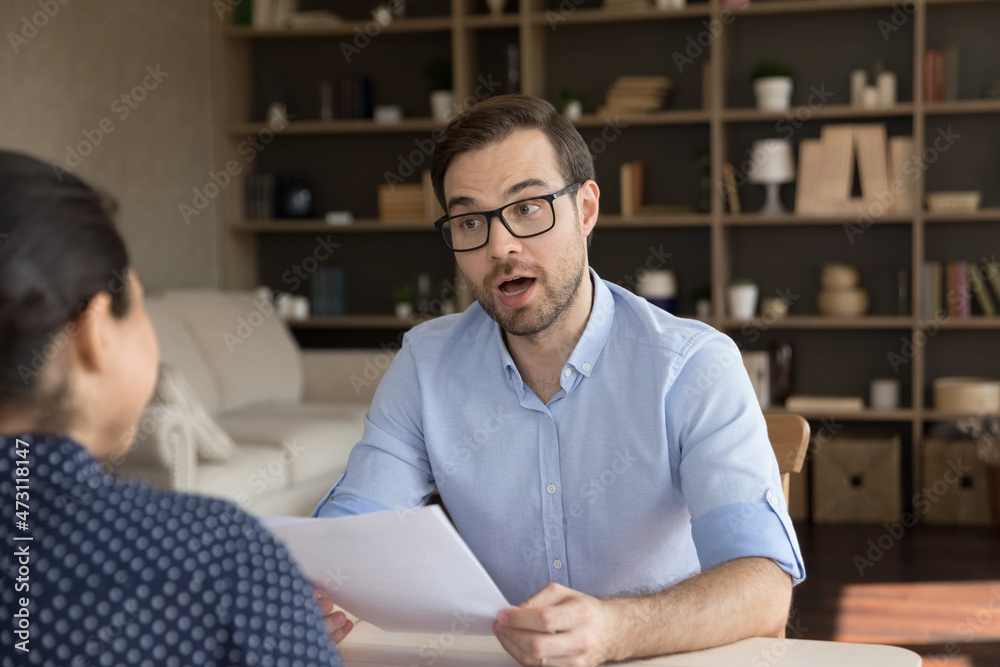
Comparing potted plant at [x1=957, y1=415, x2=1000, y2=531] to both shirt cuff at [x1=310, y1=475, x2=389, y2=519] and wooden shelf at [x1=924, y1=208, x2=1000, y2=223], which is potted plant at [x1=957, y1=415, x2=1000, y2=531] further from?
shirt cuff at [x1=310, y1=475, x2=389, y2=519]

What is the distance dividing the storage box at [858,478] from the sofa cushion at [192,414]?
2385 mm

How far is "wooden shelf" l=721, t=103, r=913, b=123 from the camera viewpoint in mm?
4086

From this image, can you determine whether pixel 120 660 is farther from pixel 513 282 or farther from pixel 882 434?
pixel 882 434

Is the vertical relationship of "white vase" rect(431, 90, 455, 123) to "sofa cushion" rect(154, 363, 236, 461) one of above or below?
above

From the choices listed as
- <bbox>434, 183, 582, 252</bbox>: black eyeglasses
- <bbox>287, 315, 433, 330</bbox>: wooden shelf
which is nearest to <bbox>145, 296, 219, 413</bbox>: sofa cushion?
<bbox>287, 315, 433, 330</bbox>: wooden shelf

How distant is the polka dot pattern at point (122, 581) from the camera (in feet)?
2.02

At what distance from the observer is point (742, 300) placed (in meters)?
4.28

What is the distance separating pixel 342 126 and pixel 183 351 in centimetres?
147

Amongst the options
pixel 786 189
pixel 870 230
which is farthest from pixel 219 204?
pixel 870 230

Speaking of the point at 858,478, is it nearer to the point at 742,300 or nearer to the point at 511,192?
the point at 742,300

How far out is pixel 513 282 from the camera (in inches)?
56.7

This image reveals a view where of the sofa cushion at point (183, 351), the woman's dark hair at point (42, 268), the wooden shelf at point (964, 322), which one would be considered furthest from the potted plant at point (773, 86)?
the woman's dark hair at point (42, 268)

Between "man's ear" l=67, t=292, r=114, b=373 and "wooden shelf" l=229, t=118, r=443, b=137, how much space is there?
395 cm

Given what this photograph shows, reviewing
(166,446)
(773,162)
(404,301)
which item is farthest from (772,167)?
(166,446)
